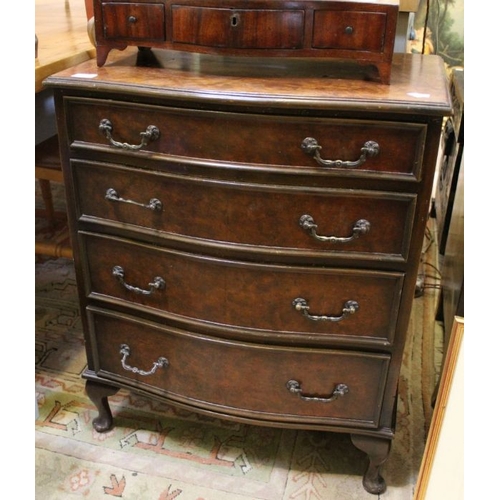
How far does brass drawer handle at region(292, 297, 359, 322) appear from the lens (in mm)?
1114

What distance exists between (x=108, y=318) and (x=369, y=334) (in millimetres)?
625

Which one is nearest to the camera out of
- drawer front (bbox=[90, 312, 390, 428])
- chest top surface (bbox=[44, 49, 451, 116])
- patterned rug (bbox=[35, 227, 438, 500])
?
chest top surface (bbox=[44, 49, 451, 116])

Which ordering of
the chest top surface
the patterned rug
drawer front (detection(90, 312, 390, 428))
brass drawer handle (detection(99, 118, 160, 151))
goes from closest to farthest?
the chest top surface → brass drawer handle (detection(99, 118, 160, 151)) → drawer front (detection(90, 312, 390, 428)) → the patterned rug

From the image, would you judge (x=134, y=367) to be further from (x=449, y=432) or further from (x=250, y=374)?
(x=449, y=432)

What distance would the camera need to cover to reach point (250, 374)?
1242 mm

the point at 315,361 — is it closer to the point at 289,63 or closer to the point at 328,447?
the point at 328,447

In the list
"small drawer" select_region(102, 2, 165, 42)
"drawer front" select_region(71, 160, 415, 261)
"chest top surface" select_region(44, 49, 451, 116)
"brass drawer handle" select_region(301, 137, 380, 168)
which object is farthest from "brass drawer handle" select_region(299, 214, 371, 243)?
"small drawer" select_region(102, 2, 165, 42)

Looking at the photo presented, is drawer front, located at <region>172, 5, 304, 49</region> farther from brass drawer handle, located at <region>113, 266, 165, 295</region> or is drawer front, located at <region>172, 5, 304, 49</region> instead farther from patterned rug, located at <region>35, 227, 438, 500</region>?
patterned rug, located at <region>35, 227, 438, 500</region>

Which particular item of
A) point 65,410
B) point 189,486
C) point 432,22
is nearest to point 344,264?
point 189,486

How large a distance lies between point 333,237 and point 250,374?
0.40 meters

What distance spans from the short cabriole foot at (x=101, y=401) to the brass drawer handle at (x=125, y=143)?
672mm

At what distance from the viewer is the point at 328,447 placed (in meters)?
1.46

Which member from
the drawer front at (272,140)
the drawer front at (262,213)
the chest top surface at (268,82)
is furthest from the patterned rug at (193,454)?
the chest top surface at (268,82)

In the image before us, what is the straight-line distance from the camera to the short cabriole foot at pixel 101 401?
4.70 feet
